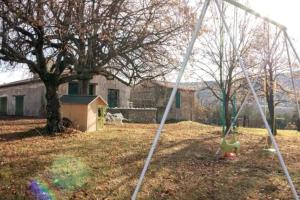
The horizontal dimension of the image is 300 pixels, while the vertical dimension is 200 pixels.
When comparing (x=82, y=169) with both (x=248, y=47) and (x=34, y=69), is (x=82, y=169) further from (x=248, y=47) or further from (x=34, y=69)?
(x=248, y=47)

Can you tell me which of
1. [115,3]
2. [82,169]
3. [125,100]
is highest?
[115,3]

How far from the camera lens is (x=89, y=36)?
10.3 meters

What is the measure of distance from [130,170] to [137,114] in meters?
18.4

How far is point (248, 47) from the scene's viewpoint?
696 inches

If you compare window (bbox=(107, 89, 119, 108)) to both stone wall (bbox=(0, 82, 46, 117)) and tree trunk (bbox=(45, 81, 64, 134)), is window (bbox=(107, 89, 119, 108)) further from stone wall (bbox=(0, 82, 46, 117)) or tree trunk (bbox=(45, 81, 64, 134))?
tree trunk (bbox=(45, 81, 64, 134))

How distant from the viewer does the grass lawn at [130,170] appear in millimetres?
7195

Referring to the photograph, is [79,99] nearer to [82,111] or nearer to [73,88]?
[82,111]

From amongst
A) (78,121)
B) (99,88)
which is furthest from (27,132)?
(99,88)

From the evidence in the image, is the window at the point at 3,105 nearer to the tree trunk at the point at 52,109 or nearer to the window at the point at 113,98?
the window at the point at 113,98

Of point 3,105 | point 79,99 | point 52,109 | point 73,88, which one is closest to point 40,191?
point 52,109

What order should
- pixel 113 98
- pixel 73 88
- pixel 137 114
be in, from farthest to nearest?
pixel 113 98
pixel 73 88
pixel 137 114

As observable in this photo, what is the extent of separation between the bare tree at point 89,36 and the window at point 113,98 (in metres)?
16.9

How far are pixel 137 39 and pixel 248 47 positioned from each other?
851cm

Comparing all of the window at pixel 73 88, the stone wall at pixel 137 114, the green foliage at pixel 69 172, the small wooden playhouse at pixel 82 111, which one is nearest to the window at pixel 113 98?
the window at pixel 73 88
